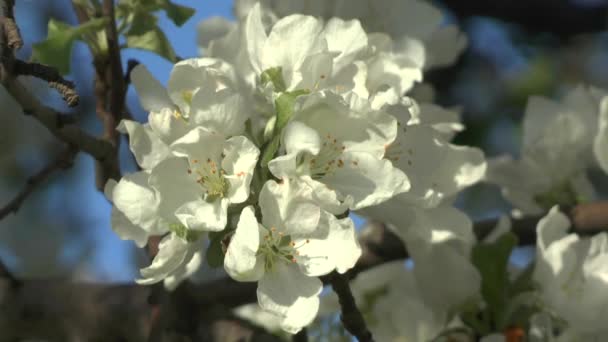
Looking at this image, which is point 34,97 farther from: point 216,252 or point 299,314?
point 299,314

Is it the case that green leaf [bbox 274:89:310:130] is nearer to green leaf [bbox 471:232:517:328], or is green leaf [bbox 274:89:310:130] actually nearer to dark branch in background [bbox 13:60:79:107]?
dark branch in background [bbox 13:60:79:107]

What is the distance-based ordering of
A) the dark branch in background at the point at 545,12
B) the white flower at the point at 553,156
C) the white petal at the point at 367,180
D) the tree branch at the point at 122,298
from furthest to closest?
the dark branch in background at the point at 545,12
the white flower at the point at 553,156
the tree branch at the point at 122,298
the white petal at the point at 367,180

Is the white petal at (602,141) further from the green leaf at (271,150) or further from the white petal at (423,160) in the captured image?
the green leaf at (271,150)

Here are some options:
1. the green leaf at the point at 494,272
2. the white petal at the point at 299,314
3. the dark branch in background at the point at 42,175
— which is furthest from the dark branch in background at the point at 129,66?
the green leaf at the point at 494,272

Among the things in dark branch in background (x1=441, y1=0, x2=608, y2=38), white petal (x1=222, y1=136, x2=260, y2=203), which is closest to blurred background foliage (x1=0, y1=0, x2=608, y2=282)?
dark branch in background (x1=441, y1=0, x2=608, y2=38)

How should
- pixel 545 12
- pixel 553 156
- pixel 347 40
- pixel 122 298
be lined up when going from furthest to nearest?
pixel 545 12
pixel 553 156
pixel 122 298
pixel 347 40

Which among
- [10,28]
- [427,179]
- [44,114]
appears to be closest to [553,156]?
[427,179]

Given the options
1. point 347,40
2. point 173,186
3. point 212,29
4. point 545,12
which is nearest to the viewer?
point 173,186

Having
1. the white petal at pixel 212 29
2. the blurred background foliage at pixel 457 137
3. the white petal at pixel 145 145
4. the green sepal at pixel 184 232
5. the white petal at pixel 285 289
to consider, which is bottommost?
the blurred background foliage at pixel 457 137
